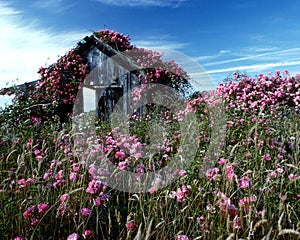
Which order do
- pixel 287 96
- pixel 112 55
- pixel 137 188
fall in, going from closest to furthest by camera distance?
pixel 137 188
pixel 287 96
pixel 112 55

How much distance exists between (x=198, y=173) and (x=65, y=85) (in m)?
9.56

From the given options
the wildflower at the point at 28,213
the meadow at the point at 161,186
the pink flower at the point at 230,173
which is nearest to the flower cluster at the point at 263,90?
the meadow at the point at 161,186

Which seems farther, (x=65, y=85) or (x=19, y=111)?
(x=65, y=85)

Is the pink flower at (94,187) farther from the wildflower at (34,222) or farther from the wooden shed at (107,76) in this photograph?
the wooden shed at (107,76)

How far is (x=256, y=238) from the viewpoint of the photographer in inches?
122

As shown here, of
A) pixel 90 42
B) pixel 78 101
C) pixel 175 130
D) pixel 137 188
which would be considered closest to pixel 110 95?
pixel 78 101

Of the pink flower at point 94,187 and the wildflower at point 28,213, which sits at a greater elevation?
the pink flower at point 94,187

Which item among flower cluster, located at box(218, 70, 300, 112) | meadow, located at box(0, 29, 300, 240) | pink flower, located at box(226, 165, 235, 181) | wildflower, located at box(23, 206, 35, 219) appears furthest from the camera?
flower cluster, located at box(218, 70, 300, 112)

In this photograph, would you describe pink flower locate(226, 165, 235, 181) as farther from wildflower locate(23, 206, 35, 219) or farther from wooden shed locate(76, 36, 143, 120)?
wooden shed locate(76, 36, 143, 120)

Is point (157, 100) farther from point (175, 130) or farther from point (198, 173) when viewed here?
point (198, 173)

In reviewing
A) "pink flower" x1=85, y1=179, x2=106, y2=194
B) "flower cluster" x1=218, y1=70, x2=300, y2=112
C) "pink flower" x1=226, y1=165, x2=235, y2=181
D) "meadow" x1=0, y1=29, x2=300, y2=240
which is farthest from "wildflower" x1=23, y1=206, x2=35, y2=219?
"flower cluster" x1=218, y1=70, x2=300, y2=112

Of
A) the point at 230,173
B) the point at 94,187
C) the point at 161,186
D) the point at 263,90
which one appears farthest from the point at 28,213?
the point at 263,90

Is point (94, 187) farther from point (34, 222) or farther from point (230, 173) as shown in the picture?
point (230, 173)

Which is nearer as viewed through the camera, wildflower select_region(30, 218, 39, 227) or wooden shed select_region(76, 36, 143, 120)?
wildflower select_region(30, 218, 39, 227)
